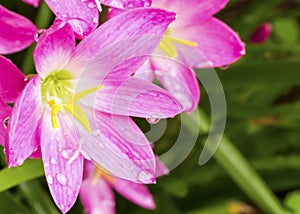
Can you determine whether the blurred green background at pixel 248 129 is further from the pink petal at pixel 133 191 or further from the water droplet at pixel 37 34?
the water droplet at pixel 37 34

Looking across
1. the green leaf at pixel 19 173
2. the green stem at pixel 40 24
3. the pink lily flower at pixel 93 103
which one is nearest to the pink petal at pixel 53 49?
the pink lily flower at pixel 93 103

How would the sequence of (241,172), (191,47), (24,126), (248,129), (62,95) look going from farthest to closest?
(248,129) < (241,172) < (191,47) < (62,95) < (24,126)

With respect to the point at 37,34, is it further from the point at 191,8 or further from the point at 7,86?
the point at 191,8

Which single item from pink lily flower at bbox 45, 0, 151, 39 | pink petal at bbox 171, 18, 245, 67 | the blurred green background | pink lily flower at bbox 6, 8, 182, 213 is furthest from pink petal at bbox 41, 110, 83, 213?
the blurred green background

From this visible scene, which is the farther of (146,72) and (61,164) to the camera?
(146,72)

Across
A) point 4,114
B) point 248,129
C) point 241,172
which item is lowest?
point 248,129

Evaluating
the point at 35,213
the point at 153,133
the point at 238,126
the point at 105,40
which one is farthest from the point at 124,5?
the point at 238,126

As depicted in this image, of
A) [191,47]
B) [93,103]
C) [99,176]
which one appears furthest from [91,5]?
[99,176]

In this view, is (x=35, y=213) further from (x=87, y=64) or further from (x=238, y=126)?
(x=238, y=126)

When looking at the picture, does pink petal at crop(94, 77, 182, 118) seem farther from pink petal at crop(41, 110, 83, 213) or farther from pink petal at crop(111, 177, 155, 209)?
pink petal at crop(111, 177, 155, 209)
